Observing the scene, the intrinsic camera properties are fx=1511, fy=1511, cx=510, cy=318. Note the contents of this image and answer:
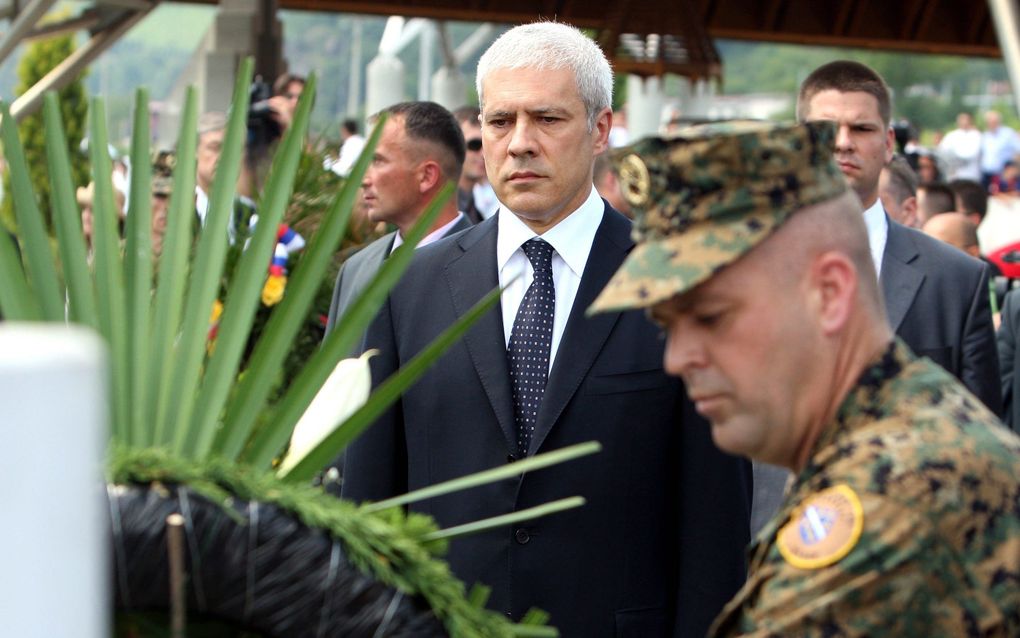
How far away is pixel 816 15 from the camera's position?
19.5m

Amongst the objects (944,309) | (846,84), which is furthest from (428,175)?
(944,309)

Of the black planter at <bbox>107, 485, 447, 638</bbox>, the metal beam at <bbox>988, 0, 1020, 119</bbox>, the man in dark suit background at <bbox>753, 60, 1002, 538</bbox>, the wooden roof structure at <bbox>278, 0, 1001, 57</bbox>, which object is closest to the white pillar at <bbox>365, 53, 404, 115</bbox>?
the wooden roof structure at <bbox>278, 0, 1001, 57</bbox>

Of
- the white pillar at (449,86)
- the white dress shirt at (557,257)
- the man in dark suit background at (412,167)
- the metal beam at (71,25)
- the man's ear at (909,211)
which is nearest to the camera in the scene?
the white dress shirt at (557,257)

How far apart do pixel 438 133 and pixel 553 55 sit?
2.60m

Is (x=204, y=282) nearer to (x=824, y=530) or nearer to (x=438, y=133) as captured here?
(x=824, y=530)

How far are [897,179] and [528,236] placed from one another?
3.59m

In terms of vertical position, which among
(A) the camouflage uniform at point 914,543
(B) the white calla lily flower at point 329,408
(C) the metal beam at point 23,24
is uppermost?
(C) the metal beam at point 23,24

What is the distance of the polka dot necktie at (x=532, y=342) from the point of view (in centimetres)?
311

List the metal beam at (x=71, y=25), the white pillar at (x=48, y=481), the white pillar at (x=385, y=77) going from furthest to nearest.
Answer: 1. the white pillar at (x=385, y=77)
2. the metal beam at (x=71, y=25)
3. the white pillar at (x=48, y=481)

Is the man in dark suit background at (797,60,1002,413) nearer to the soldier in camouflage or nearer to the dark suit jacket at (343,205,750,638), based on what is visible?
the dark suit jacket at (343,205,750,638)

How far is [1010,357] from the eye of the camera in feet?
18.5

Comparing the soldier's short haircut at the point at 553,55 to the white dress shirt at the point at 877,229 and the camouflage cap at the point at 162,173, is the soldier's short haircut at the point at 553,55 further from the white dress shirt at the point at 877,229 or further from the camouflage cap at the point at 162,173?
the camouflage cap at the point at 162,173

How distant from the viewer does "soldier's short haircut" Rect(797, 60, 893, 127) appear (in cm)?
475

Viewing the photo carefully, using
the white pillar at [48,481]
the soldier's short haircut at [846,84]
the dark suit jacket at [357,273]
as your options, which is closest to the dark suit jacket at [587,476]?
the dark suit jacket at [357,273]
